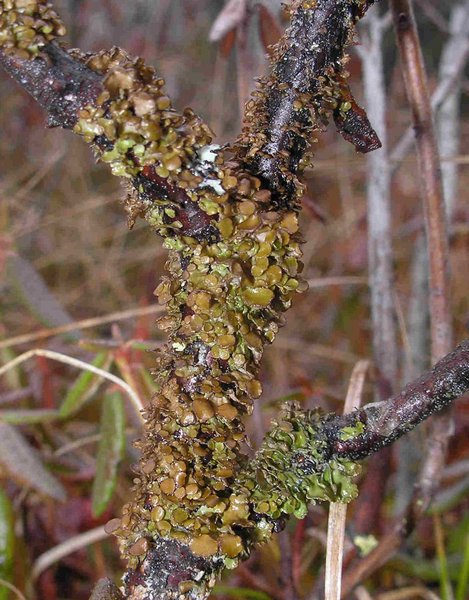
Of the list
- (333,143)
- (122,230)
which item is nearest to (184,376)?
(122,230)

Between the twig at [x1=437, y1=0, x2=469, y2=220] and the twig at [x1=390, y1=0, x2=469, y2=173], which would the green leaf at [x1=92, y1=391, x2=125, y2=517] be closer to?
the twig at [x1=390, y1=0, x2=469, y2=173]

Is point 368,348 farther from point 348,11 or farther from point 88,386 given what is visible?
point 348,11

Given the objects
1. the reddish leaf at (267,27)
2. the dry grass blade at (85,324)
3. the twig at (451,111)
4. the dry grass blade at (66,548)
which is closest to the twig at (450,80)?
the twig at (451,111)

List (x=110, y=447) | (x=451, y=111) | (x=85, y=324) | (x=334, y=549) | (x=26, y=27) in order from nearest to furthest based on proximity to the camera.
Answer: (x=26, y=27) < (x=334, y=549) < (x=110, y=447) < (x=85, y=324) < (x=451, y=111)

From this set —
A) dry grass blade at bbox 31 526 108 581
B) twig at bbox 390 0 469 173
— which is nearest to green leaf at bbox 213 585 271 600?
dry grass blade at bbox 31 526 108 581

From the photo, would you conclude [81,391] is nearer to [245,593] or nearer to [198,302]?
[245,593]

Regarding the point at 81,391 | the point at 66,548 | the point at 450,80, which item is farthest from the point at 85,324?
the point at 450,80

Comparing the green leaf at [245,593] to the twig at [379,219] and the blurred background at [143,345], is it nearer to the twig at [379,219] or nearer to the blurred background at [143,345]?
the blurred background at [143,345]
